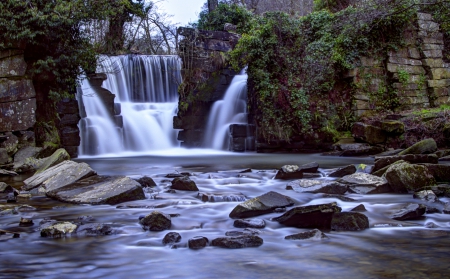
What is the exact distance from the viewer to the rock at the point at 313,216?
531 cm

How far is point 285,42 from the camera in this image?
1814 centimetres

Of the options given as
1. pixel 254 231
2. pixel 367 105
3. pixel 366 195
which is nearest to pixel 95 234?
pixel 254 231

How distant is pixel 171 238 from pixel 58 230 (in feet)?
4.59

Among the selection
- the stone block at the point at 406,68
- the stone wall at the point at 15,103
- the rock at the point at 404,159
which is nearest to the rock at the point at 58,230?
the rock at the point at 404,159

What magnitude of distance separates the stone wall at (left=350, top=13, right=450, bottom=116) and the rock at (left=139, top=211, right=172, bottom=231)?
13.0 m

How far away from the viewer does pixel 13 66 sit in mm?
13625

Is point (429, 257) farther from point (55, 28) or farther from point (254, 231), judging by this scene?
point (55, 28)

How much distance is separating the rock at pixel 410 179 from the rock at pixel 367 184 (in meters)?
0.14

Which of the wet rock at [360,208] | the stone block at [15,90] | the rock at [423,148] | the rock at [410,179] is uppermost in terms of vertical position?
the stone block at [15,90]

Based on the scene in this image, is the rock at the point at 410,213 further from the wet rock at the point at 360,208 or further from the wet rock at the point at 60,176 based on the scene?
the wet rock at the point at 60,176

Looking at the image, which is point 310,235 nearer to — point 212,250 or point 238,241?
point 238,241

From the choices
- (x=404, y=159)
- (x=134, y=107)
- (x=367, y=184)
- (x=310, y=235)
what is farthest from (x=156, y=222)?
(x=134, y=107)

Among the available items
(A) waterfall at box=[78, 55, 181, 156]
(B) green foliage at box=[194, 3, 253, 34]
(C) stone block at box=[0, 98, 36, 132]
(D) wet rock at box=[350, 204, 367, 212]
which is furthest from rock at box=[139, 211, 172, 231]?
(B) green foliage at box=[194, 3, 253, 34]

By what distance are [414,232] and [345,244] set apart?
3.40ft
